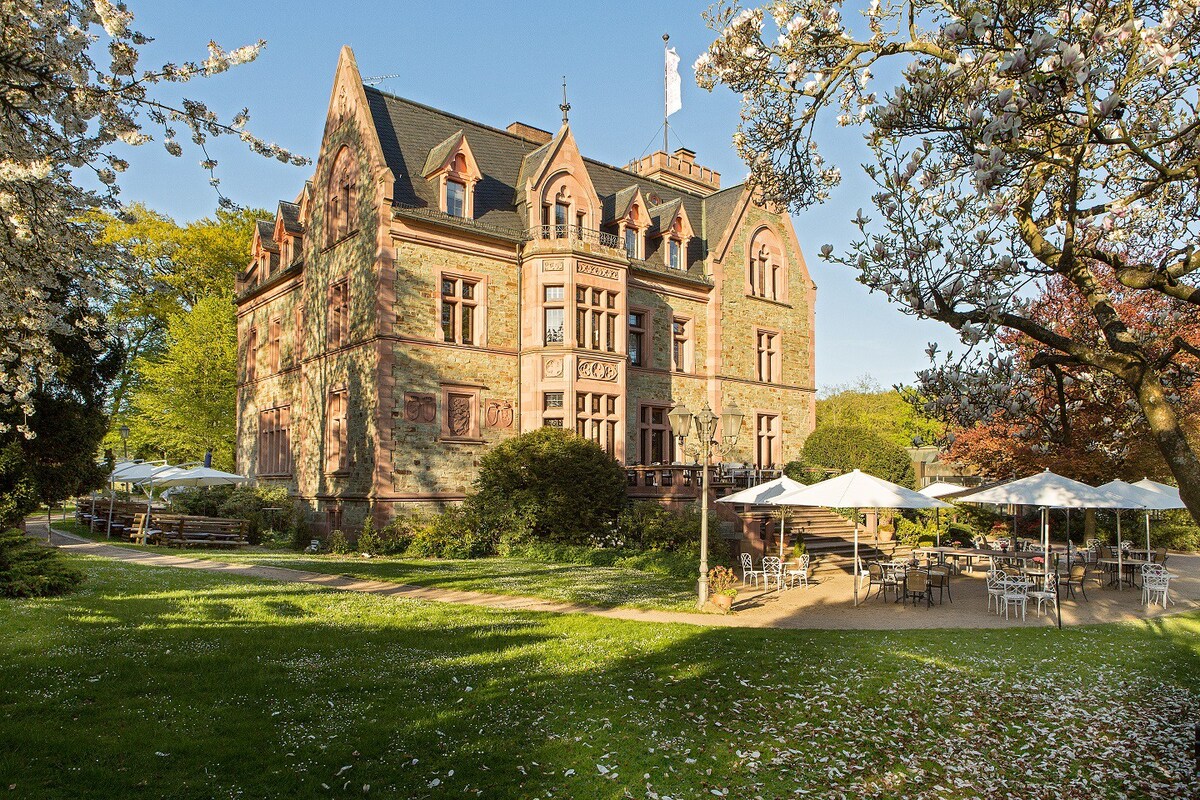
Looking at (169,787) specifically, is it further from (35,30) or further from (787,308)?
(787,308)

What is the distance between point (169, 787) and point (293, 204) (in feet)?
104

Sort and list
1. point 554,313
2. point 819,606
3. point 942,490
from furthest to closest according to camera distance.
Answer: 1. point 554,313
2. point 942,490
3. point 819,606

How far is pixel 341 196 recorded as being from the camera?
28.0m

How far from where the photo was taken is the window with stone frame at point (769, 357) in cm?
→ 3556

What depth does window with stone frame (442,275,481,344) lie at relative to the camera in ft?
85.8

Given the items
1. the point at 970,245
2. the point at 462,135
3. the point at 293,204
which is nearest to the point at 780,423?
the point at 462,135

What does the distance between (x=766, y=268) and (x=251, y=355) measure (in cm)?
2403

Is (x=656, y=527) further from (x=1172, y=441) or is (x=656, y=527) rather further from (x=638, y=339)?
(x=1172, y=441)

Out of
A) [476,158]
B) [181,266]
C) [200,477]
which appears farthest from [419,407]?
[181,266]

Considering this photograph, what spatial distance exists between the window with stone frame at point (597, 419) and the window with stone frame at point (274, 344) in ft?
46.9

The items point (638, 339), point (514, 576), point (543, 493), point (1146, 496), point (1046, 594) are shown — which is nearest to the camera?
point (1046, 594)

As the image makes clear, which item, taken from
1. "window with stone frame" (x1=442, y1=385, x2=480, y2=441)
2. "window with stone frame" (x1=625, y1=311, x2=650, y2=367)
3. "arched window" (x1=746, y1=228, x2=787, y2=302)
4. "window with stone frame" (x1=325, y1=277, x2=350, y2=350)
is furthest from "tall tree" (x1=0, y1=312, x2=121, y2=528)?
"arched window" (x1=746, y1=228, x2=787, y2=302)

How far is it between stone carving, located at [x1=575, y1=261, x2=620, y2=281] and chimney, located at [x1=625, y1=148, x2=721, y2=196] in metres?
12.2

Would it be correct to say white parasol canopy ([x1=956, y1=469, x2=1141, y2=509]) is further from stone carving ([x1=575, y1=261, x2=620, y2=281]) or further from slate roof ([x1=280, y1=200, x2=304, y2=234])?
slate roof ([x1=280, y1=200, x2=304, y2=234])
